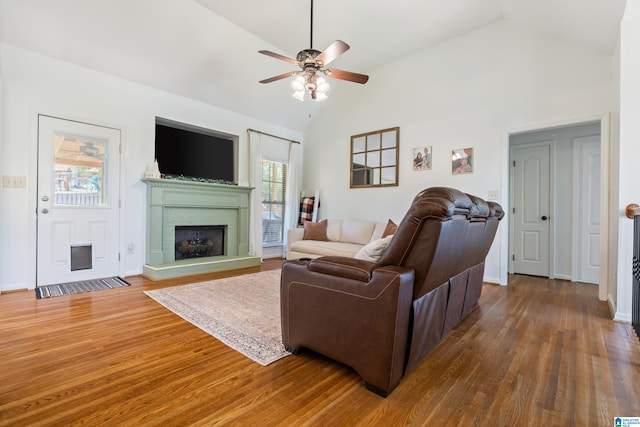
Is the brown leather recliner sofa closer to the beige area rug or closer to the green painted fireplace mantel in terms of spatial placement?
the beige area rug

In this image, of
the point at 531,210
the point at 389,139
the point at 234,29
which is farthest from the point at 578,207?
the point at 234,29

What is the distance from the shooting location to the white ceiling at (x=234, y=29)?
3.08 metres

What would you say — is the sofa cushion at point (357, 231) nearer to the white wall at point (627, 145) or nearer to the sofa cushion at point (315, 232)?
the sofa cushion at point (315, 232)

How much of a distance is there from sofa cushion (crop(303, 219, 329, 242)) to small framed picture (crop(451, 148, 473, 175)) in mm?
2318

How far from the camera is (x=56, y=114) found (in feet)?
11.4

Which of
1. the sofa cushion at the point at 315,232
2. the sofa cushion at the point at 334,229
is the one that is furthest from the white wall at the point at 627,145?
the sofa cushion at the point at 315,232

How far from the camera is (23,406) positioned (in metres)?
1.36

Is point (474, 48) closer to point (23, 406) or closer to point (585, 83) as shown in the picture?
point (585, 83)

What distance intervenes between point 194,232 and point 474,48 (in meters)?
5.18

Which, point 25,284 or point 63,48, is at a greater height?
point 63,48

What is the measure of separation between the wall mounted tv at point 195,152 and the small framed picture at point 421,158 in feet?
10.3

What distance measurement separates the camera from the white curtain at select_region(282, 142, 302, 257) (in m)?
6.02

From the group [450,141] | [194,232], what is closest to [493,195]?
[450,141]

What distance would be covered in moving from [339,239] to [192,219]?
2.47m
